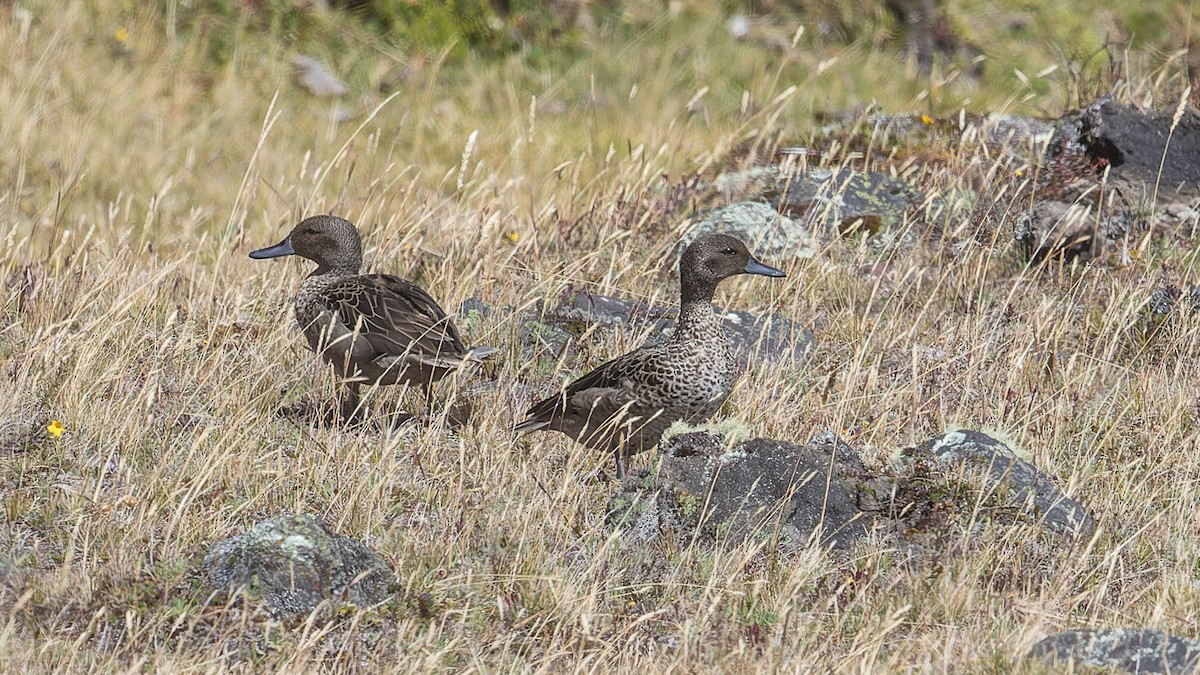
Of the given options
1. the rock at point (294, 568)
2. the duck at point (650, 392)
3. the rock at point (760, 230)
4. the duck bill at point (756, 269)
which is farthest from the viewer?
the rock at point (760, 230)

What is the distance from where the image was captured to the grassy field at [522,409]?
181 inches

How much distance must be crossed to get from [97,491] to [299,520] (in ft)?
2.12

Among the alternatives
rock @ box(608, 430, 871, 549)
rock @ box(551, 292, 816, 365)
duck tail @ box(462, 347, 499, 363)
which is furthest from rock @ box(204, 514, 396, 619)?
rock @ box(551, 292, 816, 365)

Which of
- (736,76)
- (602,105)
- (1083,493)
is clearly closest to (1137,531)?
(1083,493)

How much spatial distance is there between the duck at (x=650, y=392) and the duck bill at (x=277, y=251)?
1624 mm

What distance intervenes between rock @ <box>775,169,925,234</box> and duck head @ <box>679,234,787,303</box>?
211cm

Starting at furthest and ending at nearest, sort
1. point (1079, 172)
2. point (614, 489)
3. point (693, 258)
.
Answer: point (1079, 172)
point (693, 258)
point (614, 489)

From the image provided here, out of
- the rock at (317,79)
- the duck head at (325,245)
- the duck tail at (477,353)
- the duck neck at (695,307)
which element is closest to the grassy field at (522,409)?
the duck tail at (477,353)

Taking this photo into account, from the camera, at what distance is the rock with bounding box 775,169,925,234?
855cm

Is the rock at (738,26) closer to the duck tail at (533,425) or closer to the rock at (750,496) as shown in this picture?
the duck tail at (533,425)

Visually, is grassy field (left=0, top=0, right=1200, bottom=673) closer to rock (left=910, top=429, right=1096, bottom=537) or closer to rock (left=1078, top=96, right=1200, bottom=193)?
rock (left=910, top=429, right=1096, bottom=537)

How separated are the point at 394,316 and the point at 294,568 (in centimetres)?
198

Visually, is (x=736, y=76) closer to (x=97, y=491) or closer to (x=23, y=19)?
(x=23, y=19)

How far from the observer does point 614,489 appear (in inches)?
228
